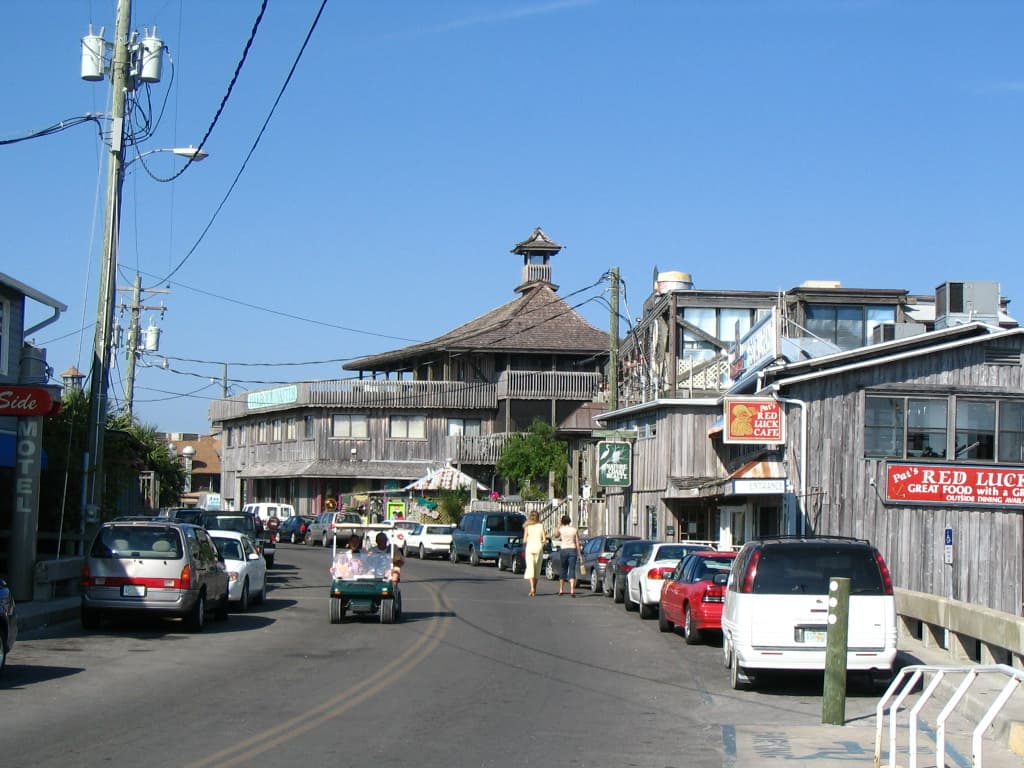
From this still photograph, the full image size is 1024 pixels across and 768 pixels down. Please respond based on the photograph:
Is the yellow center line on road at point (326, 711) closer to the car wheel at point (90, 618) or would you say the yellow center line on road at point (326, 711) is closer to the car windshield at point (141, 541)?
the car windshield at point (141, 541)

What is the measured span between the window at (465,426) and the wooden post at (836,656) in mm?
54523

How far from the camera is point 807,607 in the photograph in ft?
48.1

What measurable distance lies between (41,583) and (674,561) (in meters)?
11.2

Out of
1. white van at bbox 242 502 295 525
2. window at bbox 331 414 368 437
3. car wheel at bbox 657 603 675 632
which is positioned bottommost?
car wheel at bbox 657 603 675 632

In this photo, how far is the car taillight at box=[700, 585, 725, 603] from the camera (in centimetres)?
1938

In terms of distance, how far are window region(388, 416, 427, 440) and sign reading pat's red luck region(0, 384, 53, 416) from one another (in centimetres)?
4436

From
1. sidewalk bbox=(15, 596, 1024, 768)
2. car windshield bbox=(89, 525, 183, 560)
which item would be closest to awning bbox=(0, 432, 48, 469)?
car windshield bbox=(89, 525, 183, 560)

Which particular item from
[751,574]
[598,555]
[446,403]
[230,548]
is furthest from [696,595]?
[446,403]

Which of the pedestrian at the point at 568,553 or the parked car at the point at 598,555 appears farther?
the parked car at the point at 598,555

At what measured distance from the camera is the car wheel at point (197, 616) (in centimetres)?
2069

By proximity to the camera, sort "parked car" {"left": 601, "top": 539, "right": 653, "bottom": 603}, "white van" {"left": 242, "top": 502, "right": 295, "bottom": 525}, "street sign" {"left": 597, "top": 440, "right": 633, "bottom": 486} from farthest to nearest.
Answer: "white van" {"left": 242, "top": 502, "right": 295, "bottom": 525} → "street sign" {"left": 597, "top": 440, "right": 633, "bottom": 486} → "parked car" {"left": 601, "top": 539, "right": 653, "bottom": 603}

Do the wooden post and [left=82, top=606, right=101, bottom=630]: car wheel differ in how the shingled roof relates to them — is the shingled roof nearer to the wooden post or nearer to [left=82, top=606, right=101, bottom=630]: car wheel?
[left=82, top=606, right=101, bottom=630]: car wheel

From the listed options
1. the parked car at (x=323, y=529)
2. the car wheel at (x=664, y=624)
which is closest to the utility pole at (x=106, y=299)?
the car wheel at (x=664, y=624)

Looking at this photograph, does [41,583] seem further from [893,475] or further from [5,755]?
[893,475]
